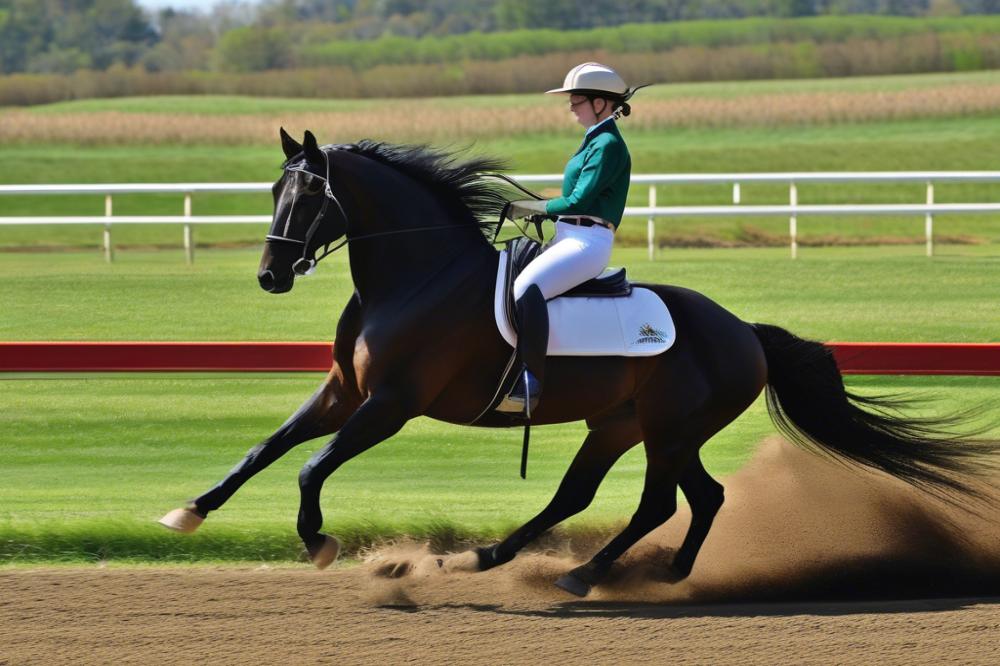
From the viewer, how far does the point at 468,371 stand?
5.25 meters

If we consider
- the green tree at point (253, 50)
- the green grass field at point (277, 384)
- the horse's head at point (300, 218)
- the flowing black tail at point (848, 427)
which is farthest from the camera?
the green tree at point (253, 50)

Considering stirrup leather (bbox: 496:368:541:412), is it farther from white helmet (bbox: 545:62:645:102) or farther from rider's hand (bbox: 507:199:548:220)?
white helmet (bbox: 545:62:645:102)

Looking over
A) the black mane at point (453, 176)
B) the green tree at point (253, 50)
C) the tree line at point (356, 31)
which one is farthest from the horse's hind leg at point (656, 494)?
the green tree at point (253, 50)

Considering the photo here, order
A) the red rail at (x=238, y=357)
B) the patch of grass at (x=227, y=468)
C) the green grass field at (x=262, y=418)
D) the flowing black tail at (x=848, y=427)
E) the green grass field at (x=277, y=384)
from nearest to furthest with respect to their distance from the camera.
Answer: the flowing black tail at (x=848, y=427) → the patch of grass at (x=227, y=468) → the green grass field at (x=262, y=418) → the green grass field at (x=277, y=384) → the red rail at (x=238, y=357)

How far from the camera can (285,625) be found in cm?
474

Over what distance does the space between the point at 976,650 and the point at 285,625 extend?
2.10 metres

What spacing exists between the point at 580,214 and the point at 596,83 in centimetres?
47

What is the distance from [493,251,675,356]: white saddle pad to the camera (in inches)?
207

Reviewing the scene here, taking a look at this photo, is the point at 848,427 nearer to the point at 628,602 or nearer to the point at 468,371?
the point at 628,602

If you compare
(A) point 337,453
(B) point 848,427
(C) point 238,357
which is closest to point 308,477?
(A) point 337,453

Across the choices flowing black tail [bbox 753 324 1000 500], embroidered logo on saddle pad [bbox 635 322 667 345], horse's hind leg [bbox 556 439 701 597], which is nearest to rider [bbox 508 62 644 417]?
embroidered logo on saddle pad [bbox 635 322 667 345]

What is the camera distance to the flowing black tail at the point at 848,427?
579 centimetres

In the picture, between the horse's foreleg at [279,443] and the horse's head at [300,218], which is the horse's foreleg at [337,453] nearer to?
the horse's foreleg at [279,443]

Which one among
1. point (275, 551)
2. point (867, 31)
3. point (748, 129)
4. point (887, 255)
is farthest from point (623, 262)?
point (867, 31)
